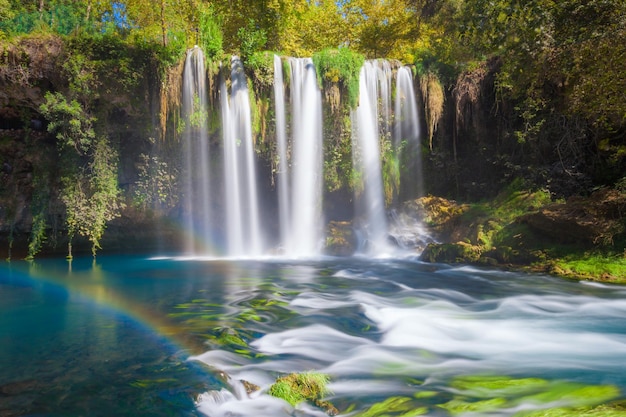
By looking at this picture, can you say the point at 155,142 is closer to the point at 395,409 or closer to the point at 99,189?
the point at 99,189

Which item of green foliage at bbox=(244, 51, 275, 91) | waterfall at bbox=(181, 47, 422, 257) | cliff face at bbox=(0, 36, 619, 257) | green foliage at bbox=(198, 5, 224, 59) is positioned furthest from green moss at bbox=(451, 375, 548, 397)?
green foliage at bbox=(198, 5, 224, 59)

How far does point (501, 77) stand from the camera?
13719 mm

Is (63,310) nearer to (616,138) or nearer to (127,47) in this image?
(127,47)

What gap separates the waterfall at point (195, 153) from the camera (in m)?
14.6

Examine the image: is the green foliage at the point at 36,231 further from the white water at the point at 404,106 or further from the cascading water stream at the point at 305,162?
the white water at the point at 404,106

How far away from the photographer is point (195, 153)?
15.9m

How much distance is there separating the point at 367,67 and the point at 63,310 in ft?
43.6

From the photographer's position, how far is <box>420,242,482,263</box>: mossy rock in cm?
1142

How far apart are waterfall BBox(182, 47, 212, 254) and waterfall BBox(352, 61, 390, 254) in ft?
18.1

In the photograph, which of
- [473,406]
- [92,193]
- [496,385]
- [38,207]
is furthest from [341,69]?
[473,406]

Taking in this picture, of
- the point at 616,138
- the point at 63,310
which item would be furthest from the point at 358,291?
the point at 616,138

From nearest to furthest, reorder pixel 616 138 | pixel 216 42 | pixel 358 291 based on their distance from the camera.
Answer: pixel 358 291 < pixel 616 138 < pixel 216 42

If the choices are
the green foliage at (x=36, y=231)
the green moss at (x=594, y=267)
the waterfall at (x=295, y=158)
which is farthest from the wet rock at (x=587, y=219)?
the green foliage at (x=36, y=231)

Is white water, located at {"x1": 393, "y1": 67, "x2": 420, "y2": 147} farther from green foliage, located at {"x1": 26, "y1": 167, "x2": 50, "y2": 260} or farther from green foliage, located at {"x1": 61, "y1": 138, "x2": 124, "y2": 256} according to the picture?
green foliage, located at {"x1": 26, "y1": 167, "x2": 50, "y2": 260}
